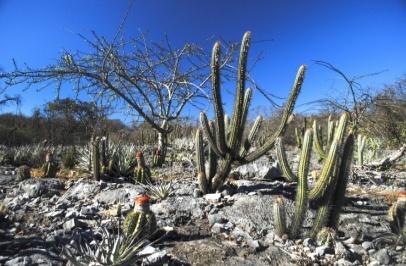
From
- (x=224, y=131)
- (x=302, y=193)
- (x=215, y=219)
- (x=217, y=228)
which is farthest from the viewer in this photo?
(x=224, y=131)

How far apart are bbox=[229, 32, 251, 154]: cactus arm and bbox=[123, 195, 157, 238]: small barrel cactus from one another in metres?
1.68

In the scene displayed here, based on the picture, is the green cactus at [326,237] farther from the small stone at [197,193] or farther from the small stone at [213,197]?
the small stone at [197,193]

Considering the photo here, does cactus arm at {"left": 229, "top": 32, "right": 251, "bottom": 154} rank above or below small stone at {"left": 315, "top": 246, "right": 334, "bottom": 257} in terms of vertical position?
above

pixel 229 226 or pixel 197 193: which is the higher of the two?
pixel 197 193

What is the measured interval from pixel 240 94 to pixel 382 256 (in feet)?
7.87

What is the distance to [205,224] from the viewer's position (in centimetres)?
452

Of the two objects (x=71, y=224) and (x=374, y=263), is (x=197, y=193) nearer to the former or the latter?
(x=71, y=224)

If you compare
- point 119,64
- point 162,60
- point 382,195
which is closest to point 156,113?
point 162,60

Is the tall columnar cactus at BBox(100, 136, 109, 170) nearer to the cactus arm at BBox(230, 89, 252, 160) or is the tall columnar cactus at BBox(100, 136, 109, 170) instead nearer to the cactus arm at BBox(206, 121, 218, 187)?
the cactus arm at BBox(206, 121, 218, 187)

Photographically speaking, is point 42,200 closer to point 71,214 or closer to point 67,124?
point 71,214

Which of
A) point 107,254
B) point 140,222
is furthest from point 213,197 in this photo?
point 107,254

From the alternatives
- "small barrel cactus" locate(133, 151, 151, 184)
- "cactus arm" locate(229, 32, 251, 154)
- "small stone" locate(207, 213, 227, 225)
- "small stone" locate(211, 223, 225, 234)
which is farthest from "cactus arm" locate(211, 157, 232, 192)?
"small barrel cactus" locate(133, 151, 151, 184)

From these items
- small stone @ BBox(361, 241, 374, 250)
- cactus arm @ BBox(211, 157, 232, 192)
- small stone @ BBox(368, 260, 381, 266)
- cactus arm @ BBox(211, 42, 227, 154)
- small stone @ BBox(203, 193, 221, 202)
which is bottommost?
small stone @ BBox(368, 260, 381, 266)

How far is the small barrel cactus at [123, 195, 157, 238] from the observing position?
382cm
